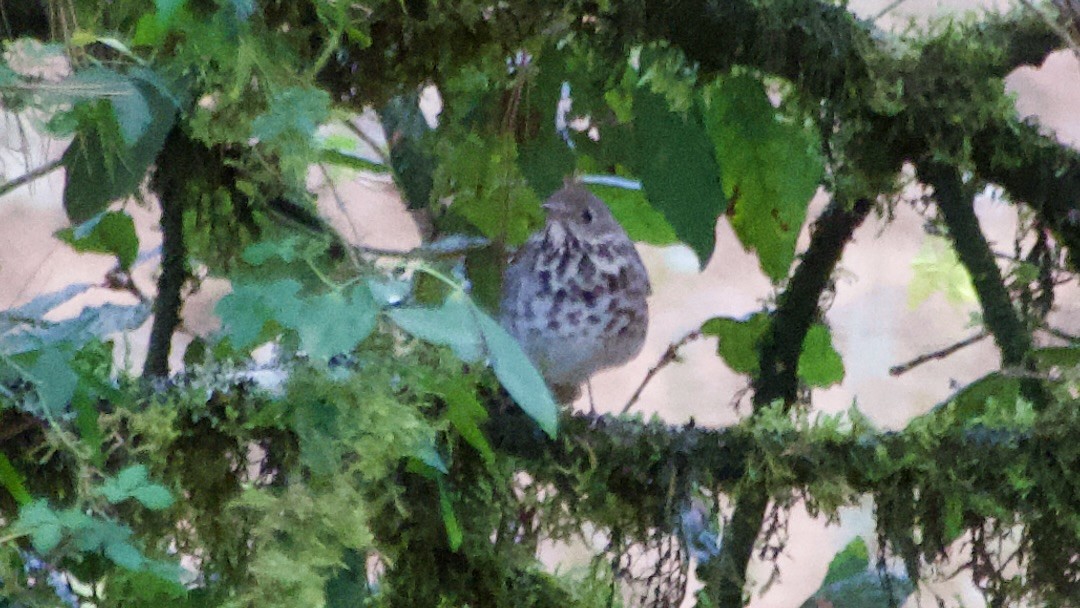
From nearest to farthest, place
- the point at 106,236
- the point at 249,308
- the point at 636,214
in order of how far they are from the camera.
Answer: the point at 249,308 → the point at 106,236 → the point at 636,214

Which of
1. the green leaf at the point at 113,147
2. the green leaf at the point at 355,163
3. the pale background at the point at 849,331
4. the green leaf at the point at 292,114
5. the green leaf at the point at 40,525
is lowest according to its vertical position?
the green leaf at the point at 40,525

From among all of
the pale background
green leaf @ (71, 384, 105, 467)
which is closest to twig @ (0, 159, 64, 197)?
green leaf @ (71, 384, 105, 467)

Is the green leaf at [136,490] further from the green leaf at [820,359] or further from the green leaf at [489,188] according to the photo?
the green leaf at [820,359]

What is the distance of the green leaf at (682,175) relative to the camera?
1.01 m

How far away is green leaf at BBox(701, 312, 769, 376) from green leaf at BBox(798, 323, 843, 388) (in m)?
0.06

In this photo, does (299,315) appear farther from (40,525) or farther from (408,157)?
(408,157)

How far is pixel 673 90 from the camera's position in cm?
101

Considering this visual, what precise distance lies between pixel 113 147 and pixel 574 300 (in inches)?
27.6

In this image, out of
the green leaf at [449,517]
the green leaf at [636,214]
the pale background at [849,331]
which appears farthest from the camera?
the pale background at [849,331]

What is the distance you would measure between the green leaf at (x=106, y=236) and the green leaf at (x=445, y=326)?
580 millimetres

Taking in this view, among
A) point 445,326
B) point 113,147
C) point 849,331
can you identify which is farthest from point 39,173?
point 849,331

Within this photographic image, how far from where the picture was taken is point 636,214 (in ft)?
4.56

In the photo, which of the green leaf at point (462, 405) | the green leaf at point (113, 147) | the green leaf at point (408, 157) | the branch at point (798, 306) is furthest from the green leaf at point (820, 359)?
the green leaf at point (113, 147)

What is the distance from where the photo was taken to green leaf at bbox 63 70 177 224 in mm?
794
